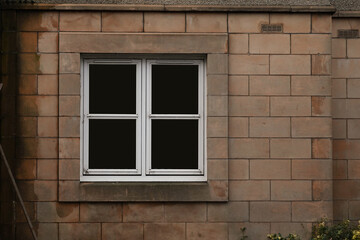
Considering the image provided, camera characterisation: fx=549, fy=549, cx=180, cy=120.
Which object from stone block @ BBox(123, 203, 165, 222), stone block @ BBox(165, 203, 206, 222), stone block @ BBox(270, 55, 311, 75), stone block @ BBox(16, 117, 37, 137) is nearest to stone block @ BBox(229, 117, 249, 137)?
stone block @ BBox(270, 55, 311, 75)

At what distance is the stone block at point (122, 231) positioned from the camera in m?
7.03

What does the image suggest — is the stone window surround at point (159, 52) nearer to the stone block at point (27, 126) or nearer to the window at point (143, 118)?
the window at point (143, 118)

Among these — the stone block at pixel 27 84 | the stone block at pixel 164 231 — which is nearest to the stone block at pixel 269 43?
the stone block at pixel 164 231

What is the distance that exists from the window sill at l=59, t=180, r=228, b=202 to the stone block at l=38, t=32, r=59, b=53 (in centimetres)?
171

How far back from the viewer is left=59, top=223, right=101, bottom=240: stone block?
23.0 feet

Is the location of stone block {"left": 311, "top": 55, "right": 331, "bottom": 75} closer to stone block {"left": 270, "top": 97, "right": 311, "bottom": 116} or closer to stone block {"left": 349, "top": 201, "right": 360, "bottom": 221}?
stone block {"left": 270, "top": 97, "right": 311, "bottom": 116}

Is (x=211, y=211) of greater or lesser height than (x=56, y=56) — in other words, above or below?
below

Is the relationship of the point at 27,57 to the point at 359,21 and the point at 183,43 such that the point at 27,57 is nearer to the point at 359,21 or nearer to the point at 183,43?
the point at 183,43

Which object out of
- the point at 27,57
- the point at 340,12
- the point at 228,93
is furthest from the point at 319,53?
the point at 27,57

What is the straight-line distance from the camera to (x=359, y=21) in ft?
24.3

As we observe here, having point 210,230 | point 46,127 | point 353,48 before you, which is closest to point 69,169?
point 46,127

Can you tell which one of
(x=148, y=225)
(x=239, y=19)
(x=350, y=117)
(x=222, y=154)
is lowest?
(x=148, y=225)

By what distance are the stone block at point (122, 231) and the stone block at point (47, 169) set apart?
0.92 metres

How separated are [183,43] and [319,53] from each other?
5.82 ft
